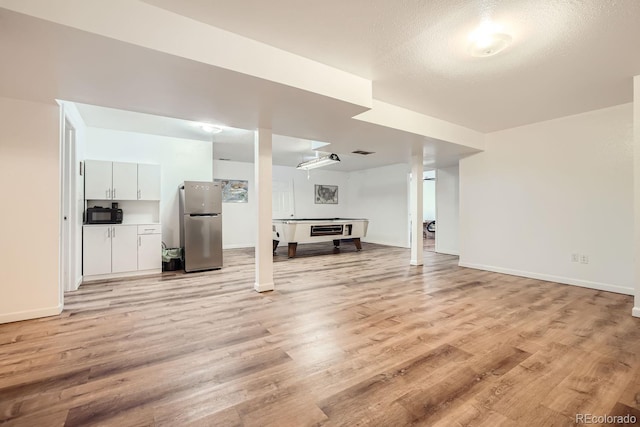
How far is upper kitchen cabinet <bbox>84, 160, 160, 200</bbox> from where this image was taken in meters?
4.32

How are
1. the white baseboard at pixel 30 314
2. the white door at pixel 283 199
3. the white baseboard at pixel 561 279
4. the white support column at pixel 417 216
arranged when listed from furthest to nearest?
A: the white door at pixel 283 199
the white support column at pixel 417 216
the white baseboard at pixel 561 279
the white baseboard at pixel 30 314

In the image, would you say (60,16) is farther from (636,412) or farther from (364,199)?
(364,199)

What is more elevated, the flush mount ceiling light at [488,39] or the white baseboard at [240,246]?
the flush mount ceiling light at [488,39]

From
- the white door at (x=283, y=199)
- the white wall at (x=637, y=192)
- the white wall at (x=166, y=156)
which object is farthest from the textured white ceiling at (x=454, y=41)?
the white door at (x=283, y=199)

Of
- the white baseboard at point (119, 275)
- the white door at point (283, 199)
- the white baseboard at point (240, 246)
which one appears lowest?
the white baseboard at point (119, 275)

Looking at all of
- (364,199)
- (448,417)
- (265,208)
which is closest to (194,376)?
(448,417)

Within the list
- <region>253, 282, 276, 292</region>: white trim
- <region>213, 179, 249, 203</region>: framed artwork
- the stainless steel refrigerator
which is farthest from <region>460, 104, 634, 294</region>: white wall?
<region>213, 179, 249, 203</region>: framed artwork

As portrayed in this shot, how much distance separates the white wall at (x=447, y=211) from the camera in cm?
685

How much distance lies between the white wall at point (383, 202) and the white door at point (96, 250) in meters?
6.91

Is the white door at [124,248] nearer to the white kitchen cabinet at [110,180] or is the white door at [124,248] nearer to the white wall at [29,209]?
the white kitchen cabinet at [110,180]

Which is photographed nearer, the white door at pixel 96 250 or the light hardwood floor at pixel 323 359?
the light hardwood floor at pixel 323 359

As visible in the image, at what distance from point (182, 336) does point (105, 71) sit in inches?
87.2

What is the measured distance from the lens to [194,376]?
5.78 feet

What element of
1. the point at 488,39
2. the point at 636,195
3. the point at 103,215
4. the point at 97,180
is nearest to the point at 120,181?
the point at 97,180
